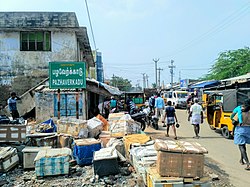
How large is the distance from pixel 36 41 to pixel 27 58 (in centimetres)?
136

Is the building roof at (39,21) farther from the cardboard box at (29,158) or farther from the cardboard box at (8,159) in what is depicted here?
the cardboard box at (29,158)

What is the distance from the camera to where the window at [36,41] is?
1800 centimetres

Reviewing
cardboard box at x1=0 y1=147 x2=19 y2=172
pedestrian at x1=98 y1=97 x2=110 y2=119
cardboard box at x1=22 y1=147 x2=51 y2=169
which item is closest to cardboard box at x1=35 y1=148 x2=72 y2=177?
cardboard box at x1=22 y1=147 x2=51 y2=169

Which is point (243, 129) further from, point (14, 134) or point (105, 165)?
point (14, 134)

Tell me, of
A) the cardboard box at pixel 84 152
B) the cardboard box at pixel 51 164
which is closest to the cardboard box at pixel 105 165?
the cardboard box at pixel 51 164

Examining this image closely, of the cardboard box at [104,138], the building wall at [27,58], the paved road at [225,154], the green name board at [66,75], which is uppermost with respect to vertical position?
the building wall at [27,58]

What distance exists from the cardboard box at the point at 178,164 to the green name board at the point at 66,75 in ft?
20.5

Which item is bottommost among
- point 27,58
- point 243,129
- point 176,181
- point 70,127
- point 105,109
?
point 176,181

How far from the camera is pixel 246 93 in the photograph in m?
10.8

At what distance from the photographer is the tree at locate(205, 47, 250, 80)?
31056 mm

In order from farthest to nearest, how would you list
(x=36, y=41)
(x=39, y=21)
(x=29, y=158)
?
(x=36, y=41) → (x=39, y=21) → (x=29, y=158)

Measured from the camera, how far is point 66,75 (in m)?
10.1

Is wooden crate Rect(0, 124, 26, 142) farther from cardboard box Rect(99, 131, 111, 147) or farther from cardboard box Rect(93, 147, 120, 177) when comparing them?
cardboard box Rect(93, 147, 120, 177)

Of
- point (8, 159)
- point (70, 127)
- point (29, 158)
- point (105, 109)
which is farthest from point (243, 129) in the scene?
point (105, 109)
